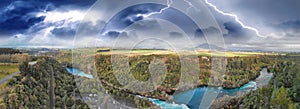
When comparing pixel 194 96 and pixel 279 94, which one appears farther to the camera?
pixel 194 96

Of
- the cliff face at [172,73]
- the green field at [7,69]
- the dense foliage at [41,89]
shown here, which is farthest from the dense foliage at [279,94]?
the green field at [7,69]

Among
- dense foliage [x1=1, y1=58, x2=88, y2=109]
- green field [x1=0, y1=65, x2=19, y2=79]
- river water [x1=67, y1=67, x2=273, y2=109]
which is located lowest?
river water [x1=67, y1=67, x2=273, y2=109]

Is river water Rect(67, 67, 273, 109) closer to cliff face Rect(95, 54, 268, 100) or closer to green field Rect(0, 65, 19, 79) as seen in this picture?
cliff face Rect(95, 54, 268, 100)

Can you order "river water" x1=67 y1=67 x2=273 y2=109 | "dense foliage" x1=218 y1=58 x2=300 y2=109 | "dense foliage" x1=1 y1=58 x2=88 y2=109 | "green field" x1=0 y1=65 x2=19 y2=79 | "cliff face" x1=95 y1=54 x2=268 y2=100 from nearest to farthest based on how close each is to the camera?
1. "dense foliage" x1=1 y1=58 x2=88 y2=109
2. "green field" x1=0 y1=65 x2=19 y2=79
3. "cliff face" x1=95 y1=54 x2=268 y2=100
4. "dense foliage" x1=218 y1=58 x2=300 y2=109
5. "river water" x1=67 y1=67 x2=273 y2=109

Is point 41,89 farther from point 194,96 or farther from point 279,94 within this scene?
point 279,94

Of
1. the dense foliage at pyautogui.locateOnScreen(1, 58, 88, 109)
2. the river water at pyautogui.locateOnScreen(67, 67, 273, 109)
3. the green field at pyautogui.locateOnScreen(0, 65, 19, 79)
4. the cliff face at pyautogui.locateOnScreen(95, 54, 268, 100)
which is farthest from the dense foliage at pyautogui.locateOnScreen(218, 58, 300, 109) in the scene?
the green field at pyautogui.locateOnScreen(0, 65, 19, 79)

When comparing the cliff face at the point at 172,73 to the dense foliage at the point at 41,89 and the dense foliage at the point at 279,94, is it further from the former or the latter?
the dense foliage at the point at 279,94

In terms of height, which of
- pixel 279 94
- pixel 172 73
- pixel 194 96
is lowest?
pixel 194 96

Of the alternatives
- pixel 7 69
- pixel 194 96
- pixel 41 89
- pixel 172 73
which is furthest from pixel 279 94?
pixel 7 69

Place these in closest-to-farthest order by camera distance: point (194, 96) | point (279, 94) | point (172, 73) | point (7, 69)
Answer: point (7, 69)
point (172, 73)
point (279, 94)
point (194, 96)
